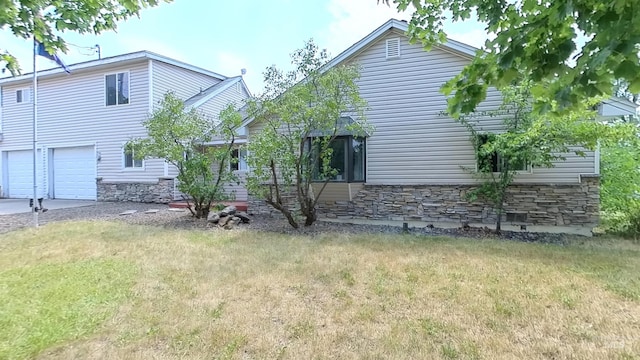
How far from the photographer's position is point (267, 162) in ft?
28.0

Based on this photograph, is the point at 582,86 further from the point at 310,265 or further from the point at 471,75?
the point at 310,265

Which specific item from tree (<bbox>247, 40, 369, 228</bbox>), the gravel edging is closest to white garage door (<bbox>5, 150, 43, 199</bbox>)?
the gravel edging

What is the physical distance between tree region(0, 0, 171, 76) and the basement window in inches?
293

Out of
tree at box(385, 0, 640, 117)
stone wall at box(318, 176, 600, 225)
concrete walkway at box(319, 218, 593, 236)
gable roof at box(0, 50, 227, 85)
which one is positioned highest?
gable roof at box(0, 50, 227, 85)

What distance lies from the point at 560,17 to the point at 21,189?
883 inches

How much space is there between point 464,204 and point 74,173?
1667 centimetres

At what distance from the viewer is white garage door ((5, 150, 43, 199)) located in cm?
1736

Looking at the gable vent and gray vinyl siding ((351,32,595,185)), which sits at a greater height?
the gable vent

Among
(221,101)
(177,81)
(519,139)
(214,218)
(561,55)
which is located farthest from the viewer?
(221,101)

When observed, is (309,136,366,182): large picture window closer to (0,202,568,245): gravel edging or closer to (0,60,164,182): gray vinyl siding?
(0,202,568,245): gravel edging

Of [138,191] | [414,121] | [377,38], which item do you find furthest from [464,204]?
[138,191]

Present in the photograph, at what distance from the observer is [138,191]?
14.8 meters

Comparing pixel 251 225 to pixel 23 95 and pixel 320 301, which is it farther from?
pixel 23 95

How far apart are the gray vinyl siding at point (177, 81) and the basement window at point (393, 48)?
883 cm
